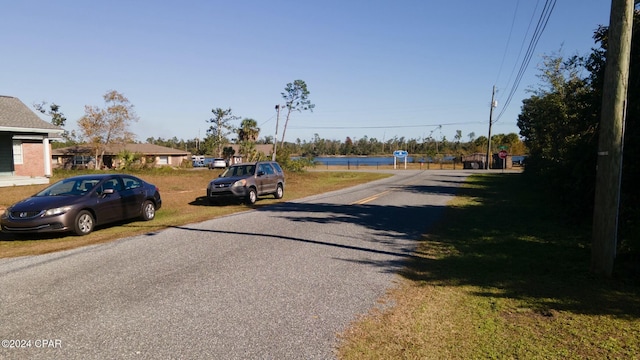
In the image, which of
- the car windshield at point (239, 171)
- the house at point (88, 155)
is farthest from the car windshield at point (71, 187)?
the house at point (88, 155)

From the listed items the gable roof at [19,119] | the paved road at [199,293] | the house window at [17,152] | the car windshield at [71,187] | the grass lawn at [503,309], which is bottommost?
the paved road at [199,293]

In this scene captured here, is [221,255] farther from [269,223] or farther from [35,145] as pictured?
[35,145]

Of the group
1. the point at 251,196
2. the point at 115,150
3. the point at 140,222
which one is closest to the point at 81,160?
the point at 115,150

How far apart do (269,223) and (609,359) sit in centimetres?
857

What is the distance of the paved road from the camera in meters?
3.85

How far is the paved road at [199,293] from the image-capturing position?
12.6 feet

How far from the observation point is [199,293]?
5309 mm

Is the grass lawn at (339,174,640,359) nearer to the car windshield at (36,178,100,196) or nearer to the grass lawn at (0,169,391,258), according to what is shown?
the grass lawn at (0,169,391,258)

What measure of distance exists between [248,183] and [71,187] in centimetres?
690

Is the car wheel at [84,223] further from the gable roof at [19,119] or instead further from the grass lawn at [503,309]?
the gable roof at [19,119]

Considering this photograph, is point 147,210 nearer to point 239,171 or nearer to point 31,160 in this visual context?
point 239,171

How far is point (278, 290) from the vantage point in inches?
214

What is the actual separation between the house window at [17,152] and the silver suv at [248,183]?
13902 mm

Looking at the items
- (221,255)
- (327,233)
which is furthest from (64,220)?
(327,233)
